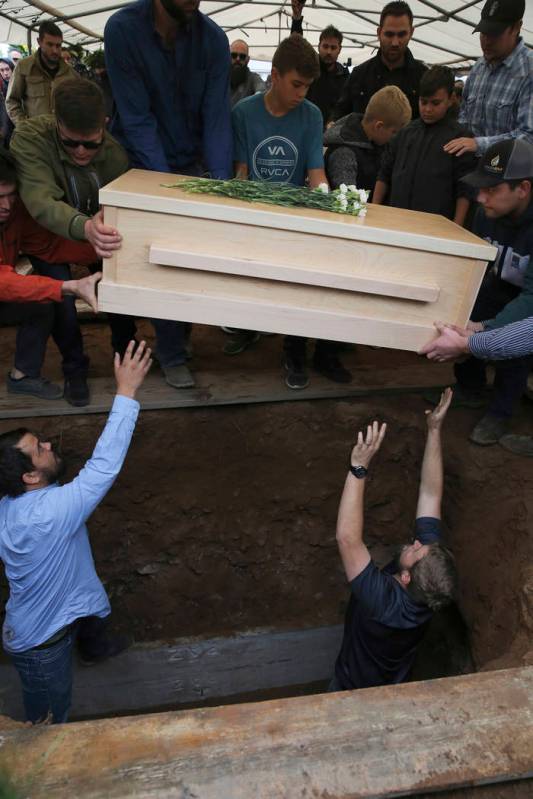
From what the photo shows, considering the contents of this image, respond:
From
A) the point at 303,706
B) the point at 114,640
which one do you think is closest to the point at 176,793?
the point at 303,706

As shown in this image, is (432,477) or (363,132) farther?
(363,132)

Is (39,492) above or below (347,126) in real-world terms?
below

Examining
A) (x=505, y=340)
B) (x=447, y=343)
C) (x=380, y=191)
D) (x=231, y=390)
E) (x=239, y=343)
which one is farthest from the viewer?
(x=239, y=343)

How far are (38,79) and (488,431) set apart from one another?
517 cm

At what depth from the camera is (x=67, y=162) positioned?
2844 mm

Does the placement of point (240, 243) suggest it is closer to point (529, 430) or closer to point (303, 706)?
point (303, 706)

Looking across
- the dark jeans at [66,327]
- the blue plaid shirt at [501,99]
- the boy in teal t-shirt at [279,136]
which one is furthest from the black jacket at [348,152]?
the dark jeans at [66,327]

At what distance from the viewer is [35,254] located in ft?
10.2

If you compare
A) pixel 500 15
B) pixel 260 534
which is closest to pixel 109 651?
pixel 260 534

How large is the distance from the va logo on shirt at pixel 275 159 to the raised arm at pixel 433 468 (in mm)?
1548

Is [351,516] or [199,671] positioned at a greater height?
[351,516]

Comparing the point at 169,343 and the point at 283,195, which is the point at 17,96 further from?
the point at 283,195

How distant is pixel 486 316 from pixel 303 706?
2366 millimetres

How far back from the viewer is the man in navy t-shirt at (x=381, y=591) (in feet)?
7.25
